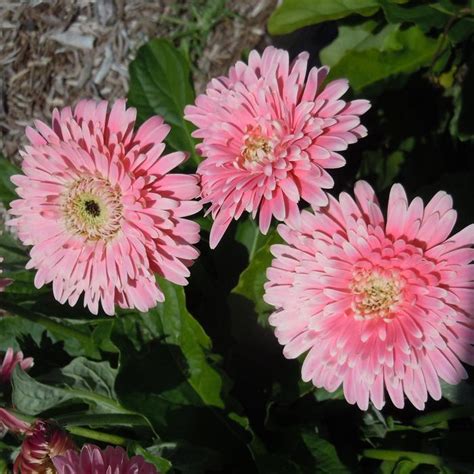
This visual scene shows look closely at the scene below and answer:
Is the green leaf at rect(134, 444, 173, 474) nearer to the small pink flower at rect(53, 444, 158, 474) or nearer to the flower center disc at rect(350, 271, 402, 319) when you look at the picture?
the small pink flower at rect(53, 444, 158, 474)

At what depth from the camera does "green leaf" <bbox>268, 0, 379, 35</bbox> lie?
1647 mm

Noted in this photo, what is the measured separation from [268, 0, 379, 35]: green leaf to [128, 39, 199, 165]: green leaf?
0.88 feet

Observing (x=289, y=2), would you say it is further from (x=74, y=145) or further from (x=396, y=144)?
(x=74, y=145)

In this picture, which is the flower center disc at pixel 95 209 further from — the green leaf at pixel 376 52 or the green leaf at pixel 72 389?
the green leaf at pixel 376 52

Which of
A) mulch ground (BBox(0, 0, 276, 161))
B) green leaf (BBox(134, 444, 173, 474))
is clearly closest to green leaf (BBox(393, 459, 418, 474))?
green leaf (BBox(134, 444, 173, 474))

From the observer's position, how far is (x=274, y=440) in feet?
4.79

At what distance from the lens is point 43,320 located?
1.33m

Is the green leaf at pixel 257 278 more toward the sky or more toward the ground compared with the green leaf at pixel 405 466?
more toward the sky

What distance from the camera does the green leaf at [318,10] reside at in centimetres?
165

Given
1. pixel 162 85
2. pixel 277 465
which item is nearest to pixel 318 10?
pixel 162 85


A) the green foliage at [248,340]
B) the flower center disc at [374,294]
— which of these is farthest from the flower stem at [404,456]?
the flower center disc at [374,294]

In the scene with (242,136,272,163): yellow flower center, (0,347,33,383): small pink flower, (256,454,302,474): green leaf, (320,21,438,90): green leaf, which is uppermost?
(320,21,438,90): green leaf

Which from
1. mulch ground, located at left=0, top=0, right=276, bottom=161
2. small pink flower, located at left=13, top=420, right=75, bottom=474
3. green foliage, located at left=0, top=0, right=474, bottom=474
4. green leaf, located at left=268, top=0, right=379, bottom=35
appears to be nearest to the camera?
small pink flower, located at left=13, top=420, right=75, bottom=474

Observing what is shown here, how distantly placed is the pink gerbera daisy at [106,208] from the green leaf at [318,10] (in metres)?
0.65
